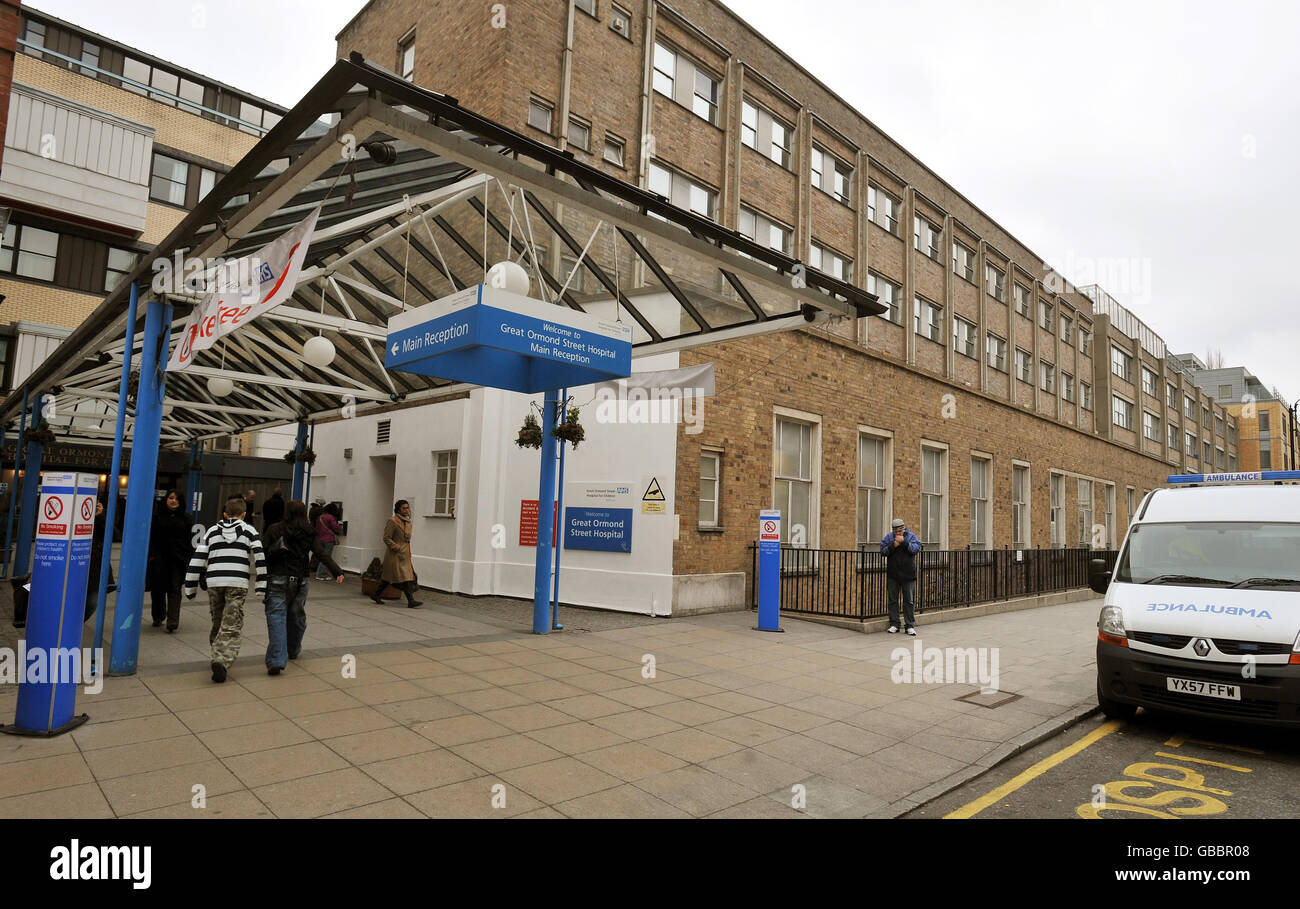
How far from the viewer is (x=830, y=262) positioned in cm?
1998

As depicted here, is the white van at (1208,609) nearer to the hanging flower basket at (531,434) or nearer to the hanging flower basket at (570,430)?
the hanging flower basket at (570,430)

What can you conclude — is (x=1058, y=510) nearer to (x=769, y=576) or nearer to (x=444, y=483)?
(x=769, y=576)

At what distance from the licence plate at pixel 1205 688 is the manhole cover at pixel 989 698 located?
1667mm

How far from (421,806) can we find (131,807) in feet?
4.83

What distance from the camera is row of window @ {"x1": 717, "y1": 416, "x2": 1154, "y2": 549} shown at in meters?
14.5

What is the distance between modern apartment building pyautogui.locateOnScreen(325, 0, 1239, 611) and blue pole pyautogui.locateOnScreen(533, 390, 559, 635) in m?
2.50

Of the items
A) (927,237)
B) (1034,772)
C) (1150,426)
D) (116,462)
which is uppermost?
(927,237)

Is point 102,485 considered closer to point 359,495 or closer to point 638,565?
point 359,495

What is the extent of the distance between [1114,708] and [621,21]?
Result: 15.4m

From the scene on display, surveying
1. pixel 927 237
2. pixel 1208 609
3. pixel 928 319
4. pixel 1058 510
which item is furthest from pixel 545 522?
pixel 1058 510

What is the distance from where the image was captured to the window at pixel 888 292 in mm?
21141

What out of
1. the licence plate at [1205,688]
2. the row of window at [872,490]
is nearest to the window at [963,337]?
the row of window at [872,490]

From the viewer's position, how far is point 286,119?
472 cm

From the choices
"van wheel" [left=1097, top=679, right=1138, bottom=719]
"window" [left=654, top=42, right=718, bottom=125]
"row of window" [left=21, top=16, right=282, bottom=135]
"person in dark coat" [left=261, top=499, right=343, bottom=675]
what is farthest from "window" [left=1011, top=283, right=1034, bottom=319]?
"row of window" [left=21, top=16, right=282, bottom=135]
